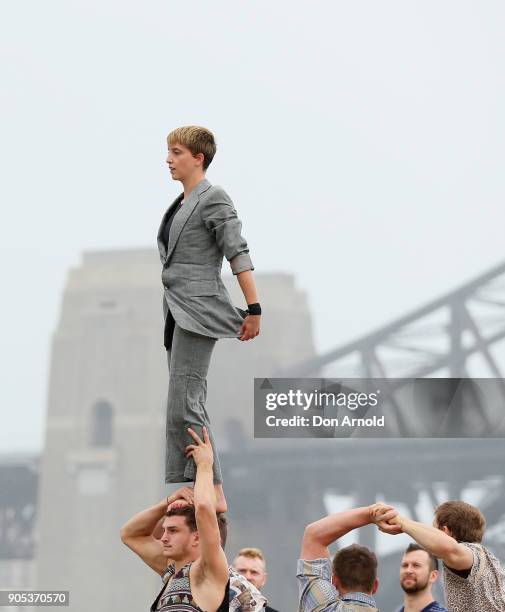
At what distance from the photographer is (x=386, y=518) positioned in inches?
104

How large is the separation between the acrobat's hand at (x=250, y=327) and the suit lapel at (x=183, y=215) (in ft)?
0.87

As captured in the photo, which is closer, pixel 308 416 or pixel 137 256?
pixel 308 416

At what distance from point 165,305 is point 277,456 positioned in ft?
16.9

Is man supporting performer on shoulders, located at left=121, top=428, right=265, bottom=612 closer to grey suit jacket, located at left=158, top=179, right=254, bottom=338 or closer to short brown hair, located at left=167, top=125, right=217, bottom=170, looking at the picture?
grey suit jacket, located at left=158, top=179, right=254, bottom=338

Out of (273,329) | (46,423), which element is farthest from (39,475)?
(273,329)

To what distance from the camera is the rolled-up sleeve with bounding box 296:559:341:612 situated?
9.09 feet

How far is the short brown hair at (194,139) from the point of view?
9.89ft

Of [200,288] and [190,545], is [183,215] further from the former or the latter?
[190,545]

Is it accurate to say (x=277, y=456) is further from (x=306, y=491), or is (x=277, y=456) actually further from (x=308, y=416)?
(x=308, y=416)

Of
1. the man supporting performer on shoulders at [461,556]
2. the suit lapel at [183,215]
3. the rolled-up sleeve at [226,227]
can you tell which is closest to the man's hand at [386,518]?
the man supporting performer on shoulders at [461,556]

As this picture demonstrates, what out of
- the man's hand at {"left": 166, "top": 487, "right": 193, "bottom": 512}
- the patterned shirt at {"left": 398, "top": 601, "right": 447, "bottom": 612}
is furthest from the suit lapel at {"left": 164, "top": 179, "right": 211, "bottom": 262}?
the patterned shirt at {"left": 398, "top": 601, "right": 447, "bottom": 612}

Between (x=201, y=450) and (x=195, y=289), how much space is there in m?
0.43

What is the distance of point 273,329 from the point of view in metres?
7.93

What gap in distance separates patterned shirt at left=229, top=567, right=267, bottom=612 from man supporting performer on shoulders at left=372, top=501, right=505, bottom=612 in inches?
21.6
